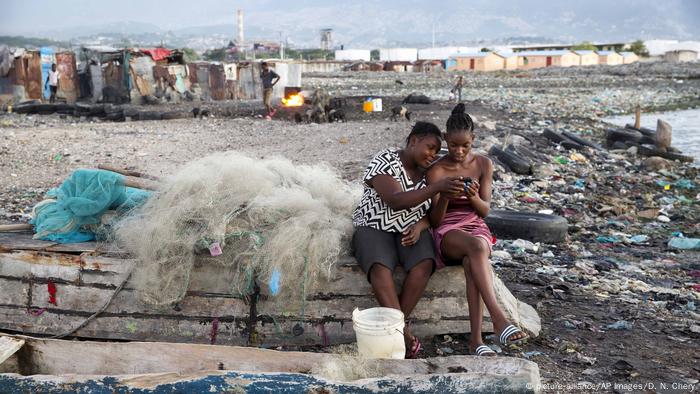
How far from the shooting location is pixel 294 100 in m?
17.4

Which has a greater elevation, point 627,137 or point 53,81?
point 53,81

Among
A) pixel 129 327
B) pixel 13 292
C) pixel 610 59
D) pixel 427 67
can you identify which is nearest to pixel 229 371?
pixel 129 327

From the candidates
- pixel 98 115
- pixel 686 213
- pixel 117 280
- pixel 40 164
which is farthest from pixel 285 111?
pixel 117 280

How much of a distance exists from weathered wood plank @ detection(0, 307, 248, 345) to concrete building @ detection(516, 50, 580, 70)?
2432 inches

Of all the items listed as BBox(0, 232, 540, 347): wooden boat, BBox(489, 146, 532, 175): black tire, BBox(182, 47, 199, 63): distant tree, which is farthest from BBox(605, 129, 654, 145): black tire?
BBox(182, 47, 199, 63): distant tree

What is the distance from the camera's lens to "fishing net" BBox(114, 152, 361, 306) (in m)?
3.68

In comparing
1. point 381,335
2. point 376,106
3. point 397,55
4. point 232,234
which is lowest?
point 381,335

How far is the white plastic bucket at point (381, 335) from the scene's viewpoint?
3.16m

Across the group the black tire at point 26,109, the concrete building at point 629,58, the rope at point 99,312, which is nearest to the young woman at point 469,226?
the rope at point 99,312

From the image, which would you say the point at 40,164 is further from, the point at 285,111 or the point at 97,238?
the point at 285,111

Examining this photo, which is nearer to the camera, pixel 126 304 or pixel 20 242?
pixel 126 304

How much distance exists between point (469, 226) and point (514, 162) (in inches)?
242

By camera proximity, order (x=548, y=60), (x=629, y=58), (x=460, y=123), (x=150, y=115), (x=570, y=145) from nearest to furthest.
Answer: (x=460, y=123), (x=570, y=145), (x=150, y=115), (x=548, y=60), (x=629, y=58)

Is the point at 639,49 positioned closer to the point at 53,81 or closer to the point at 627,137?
the point at 627,137
